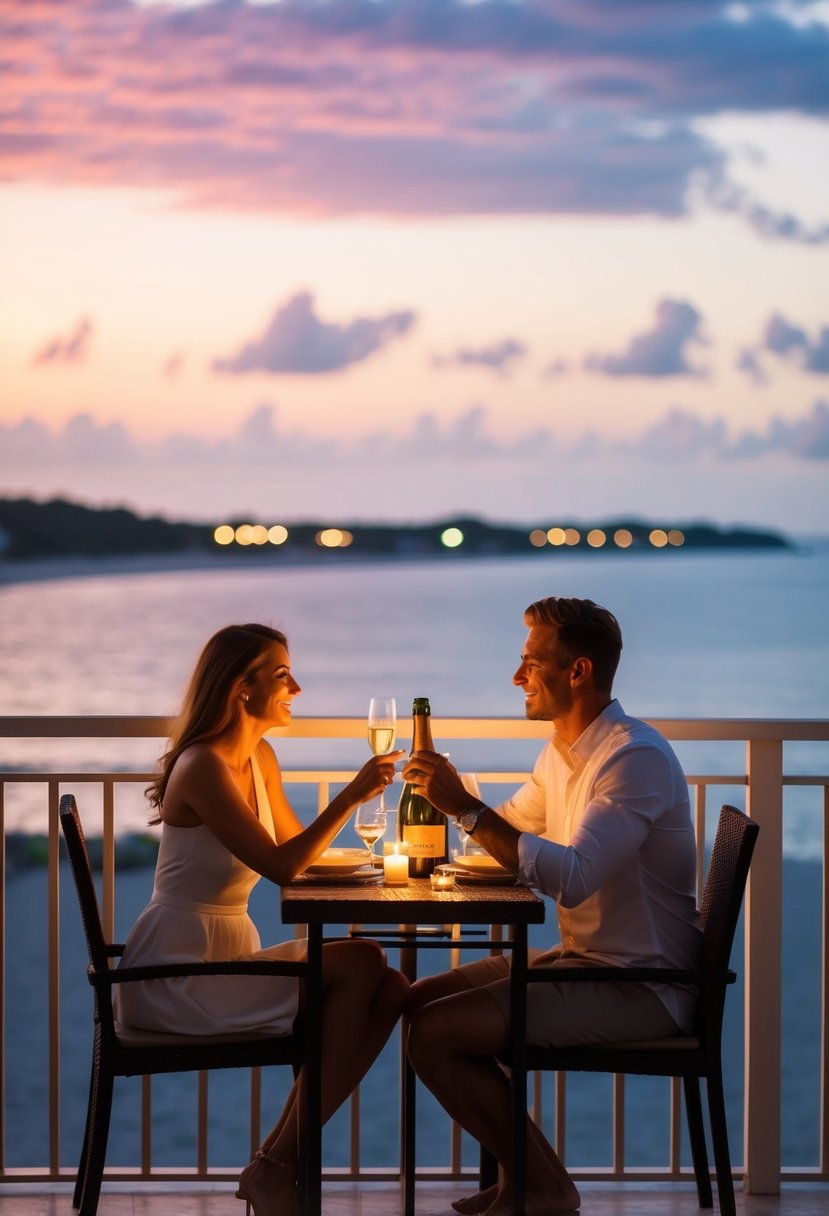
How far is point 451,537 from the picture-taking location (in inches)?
1185

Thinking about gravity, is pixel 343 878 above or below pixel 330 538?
below

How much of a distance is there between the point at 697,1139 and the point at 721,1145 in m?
0.31

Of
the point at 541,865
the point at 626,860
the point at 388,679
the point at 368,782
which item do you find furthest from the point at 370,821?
the point at 388,679

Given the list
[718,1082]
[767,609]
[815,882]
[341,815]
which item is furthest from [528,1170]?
[767,609]

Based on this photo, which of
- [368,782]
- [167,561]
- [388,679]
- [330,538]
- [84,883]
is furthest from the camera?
[388,679]

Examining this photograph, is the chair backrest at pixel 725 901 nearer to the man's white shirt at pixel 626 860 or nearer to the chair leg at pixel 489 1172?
the man's white shirt at pixel 626 860

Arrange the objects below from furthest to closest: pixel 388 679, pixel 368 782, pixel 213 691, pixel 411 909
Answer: pixel 388 679, pixel 213 691, pixel 368 782, pixel 411 909

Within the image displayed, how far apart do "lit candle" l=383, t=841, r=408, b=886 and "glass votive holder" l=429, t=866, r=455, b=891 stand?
6 cm

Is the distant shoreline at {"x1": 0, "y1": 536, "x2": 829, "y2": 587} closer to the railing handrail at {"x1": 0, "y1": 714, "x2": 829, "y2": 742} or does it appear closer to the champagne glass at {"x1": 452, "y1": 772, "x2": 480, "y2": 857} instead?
the railing handrail at {"x1": 0, "y1": 714, "x2": 829, "y2": 742}

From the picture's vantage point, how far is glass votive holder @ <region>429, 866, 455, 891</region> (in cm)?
304

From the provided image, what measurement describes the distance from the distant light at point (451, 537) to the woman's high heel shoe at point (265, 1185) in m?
26.2

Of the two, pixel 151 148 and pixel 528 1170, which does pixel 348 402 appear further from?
pixel 528 1170

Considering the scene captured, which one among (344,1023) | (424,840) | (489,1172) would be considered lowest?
(489,1172)

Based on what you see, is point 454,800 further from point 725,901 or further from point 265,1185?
point 265,1185
